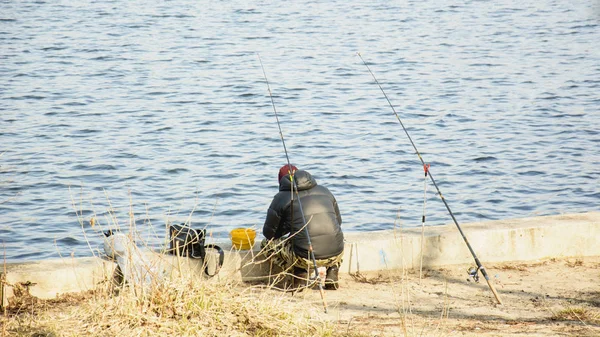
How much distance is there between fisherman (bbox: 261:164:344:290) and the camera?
841 cm

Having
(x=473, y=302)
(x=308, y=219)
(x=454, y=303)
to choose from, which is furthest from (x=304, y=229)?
(x=473, y=302)

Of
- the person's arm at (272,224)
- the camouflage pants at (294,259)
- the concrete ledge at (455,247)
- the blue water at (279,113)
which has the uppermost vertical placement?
the person's arm at (272,224)

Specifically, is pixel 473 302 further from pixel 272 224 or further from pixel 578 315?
pixel 272 224

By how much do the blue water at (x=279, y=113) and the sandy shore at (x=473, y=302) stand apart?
0.73m

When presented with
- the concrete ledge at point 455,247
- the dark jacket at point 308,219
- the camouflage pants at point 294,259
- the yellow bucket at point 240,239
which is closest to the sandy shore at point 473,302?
the concrete ledge at point 455,247

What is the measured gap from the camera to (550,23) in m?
30.5

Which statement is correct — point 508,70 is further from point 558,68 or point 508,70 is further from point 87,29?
point 87,29

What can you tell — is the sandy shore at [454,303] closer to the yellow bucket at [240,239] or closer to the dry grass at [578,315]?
the dry grass at [578,315]

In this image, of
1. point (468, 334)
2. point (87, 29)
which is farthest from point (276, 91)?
point (468, 334)

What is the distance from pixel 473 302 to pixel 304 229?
154cm

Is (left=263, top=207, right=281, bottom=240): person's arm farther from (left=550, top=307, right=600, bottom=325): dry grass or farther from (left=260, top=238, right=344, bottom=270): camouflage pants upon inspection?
(left=550, top=307, right=600, bottom=325): dry grass

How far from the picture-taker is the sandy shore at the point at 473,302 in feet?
22.2

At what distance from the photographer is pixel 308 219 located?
846 cm

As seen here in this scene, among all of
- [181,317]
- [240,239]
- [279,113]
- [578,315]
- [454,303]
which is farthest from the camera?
[279,113]
